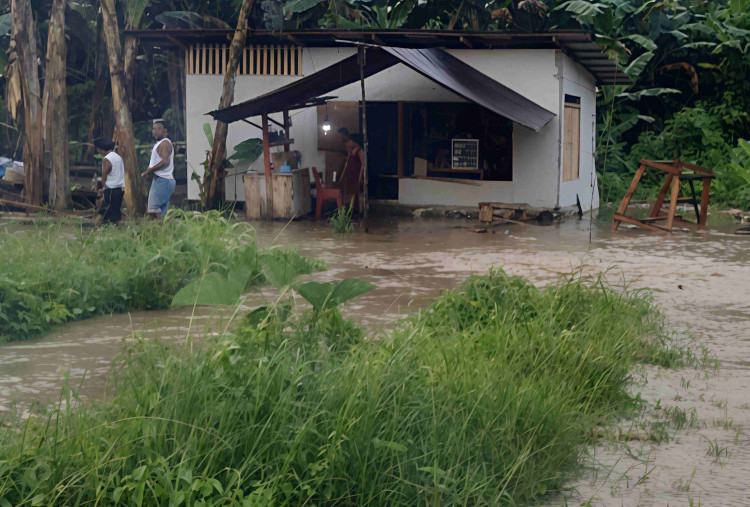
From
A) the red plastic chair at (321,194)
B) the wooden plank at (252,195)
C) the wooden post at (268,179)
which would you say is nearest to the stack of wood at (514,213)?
the red plastic chair at (321,194)

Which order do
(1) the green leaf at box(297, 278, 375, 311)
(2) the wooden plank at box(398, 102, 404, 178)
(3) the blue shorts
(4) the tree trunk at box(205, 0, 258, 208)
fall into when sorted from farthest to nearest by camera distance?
(2) the wooden plank at box(398, 102, 404, 178) < (4) the tree trunk at box(205, 0, 258, 208) < (3) the blue shorts < (1) the green leaf at box(297, 278, 375, 311)

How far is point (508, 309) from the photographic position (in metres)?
7.27

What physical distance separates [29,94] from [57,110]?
85 centimetres

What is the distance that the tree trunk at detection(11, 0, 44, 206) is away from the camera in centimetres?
1722

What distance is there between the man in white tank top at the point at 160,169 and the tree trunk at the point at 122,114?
5.81 ft

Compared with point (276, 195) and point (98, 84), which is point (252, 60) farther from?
point (98, 84)

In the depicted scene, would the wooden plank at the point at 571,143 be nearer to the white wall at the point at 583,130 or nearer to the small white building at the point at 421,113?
the small white building at the point at 421,113

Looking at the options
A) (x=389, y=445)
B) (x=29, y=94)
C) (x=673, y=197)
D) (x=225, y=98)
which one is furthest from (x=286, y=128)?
(x=389, y=445)

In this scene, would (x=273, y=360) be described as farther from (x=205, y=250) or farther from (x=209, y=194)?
(x=209, y=194)

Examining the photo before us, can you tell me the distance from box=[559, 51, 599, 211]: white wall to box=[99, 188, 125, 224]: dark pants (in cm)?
826

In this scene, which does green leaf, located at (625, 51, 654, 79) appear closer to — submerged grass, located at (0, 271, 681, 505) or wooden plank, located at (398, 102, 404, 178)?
wooden plank, located at (398, 102, 404, 178)

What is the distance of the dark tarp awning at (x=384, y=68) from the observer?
608 inches

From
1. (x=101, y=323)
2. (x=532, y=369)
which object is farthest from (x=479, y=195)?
(x=532, y=369)

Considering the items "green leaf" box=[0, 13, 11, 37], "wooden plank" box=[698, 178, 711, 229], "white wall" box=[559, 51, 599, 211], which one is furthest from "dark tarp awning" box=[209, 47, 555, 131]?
"green leaf" box=[0, 13, 11, 37]
